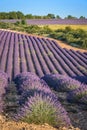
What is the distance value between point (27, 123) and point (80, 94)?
346cm

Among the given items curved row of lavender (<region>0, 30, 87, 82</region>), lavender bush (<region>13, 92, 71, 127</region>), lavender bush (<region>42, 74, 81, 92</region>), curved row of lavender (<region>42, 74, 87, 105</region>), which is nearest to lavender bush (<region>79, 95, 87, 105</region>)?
curved row of lavender (<region>42, 74, 87, 105</region>)

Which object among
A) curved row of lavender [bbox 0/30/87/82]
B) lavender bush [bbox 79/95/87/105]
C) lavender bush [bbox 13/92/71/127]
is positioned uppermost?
lavender bush [bbox 13/92/71/127]

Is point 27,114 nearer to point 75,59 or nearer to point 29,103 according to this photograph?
point 29,103

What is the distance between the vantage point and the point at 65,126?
7.75m

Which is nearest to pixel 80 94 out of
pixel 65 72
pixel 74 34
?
pixel 65 72

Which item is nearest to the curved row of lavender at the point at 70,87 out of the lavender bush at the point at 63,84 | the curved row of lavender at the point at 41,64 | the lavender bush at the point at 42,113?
the lavender bush at the point at 63,84

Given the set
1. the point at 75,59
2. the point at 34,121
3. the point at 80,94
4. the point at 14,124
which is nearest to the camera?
the point at 14,124

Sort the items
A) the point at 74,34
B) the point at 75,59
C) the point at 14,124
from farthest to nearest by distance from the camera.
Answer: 1. the point at 74,34
2. the point at 75,59
3. the point at 14,124

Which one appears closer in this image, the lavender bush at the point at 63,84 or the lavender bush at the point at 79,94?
the lavender bush at the point at 79,94

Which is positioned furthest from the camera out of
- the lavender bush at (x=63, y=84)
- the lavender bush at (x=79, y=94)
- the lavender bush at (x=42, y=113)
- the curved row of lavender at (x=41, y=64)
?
the curved row of lavender at (x=41, y=64)

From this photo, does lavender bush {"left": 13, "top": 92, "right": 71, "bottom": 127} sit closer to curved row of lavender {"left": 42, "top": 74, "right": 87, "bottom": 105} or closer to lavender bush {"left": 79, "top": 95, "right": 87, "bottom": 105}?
lavender bush {"left": 79, "top": 95, "right": 87, "bottom": 105}

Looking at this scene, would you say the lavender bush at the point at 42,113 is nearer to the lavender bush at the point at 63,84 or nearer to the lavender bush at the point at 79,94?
the lavender bush at the point at 79,94

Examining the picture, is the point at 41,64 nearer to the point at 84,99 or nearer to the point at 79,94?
the point at 79,94

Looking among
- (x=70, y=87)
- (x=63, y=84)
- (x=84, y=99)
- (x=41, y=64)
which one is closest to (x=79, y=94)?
(x=84, y=99)
